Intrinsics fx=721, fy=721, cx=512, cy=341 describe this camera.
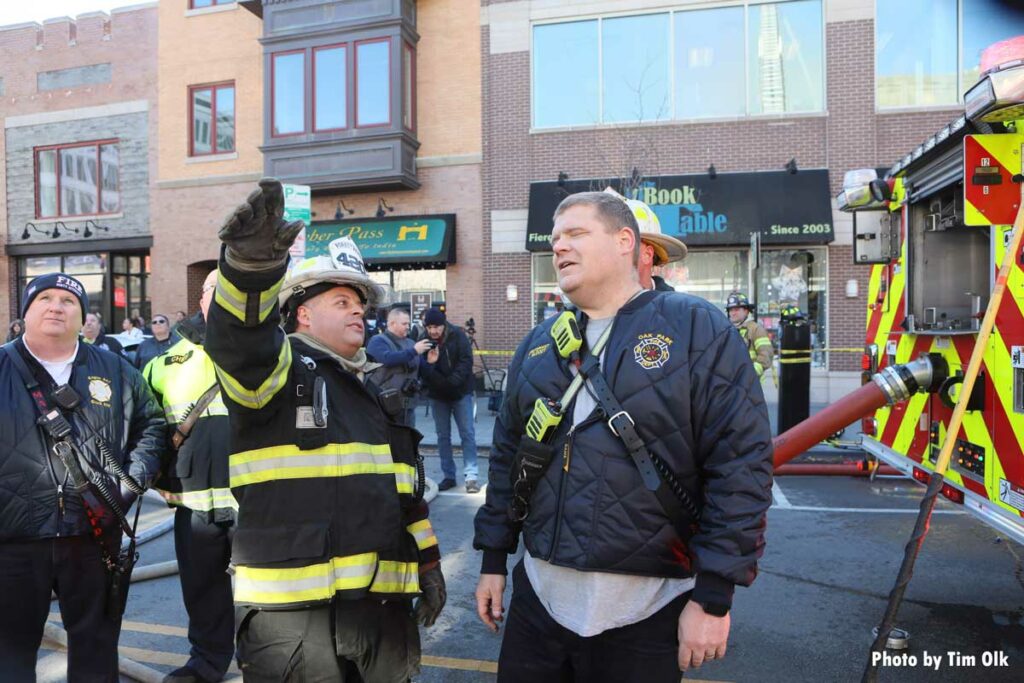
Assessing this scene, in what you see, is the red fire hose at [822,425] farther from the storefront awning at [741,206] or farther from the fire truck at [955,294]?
the storefront awning at [741,206]

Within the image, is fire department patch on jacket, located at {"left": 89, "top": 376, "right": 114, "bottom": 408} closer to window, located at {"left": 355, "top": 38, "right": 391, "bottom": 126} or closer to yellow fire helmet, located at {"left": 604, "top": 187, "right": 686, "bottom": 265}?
yellow fire helmet, located at {"left": 604, "top": 187, "right": 686, "bottom": 265}

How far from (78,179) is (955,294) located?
21.0m

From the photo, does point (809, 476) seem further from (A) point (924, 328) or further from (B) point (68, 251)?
(B) point (68, 251)

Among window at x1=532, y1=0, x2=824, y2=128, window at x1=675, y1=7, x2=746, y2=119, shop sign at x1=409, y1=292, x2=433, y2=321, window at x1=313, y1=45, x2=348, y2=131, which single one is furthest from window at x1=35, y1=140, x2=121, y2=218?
window at x1=675, y1=7, x2=746, y2=119

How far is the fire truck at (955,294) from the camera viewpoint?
3314 mm

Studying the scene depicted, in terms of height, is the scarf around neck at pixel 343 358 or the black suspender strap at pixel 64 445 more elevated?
the scarf around neck at pixel 343 358

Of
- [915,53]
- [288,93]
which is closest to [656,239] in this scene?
[915,53]

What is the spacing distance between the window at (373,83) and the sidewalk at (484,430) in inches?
255

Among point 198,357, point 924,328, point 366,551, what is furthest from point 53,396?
point 924,328

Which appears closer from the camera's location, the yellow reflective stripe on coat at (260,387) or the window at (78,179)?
the yellow reflective stripe on coat at (260,387)

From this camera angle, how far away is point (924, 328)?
4531mm

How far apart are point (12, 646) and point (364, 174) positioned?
45.7 ft

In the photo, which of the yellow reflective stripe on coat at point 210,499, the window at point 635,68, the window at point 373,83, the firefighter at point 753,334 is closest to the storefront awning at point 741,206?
the window at point 635,68

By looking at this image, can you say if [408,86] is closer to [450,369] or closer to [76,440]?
[450,369]
